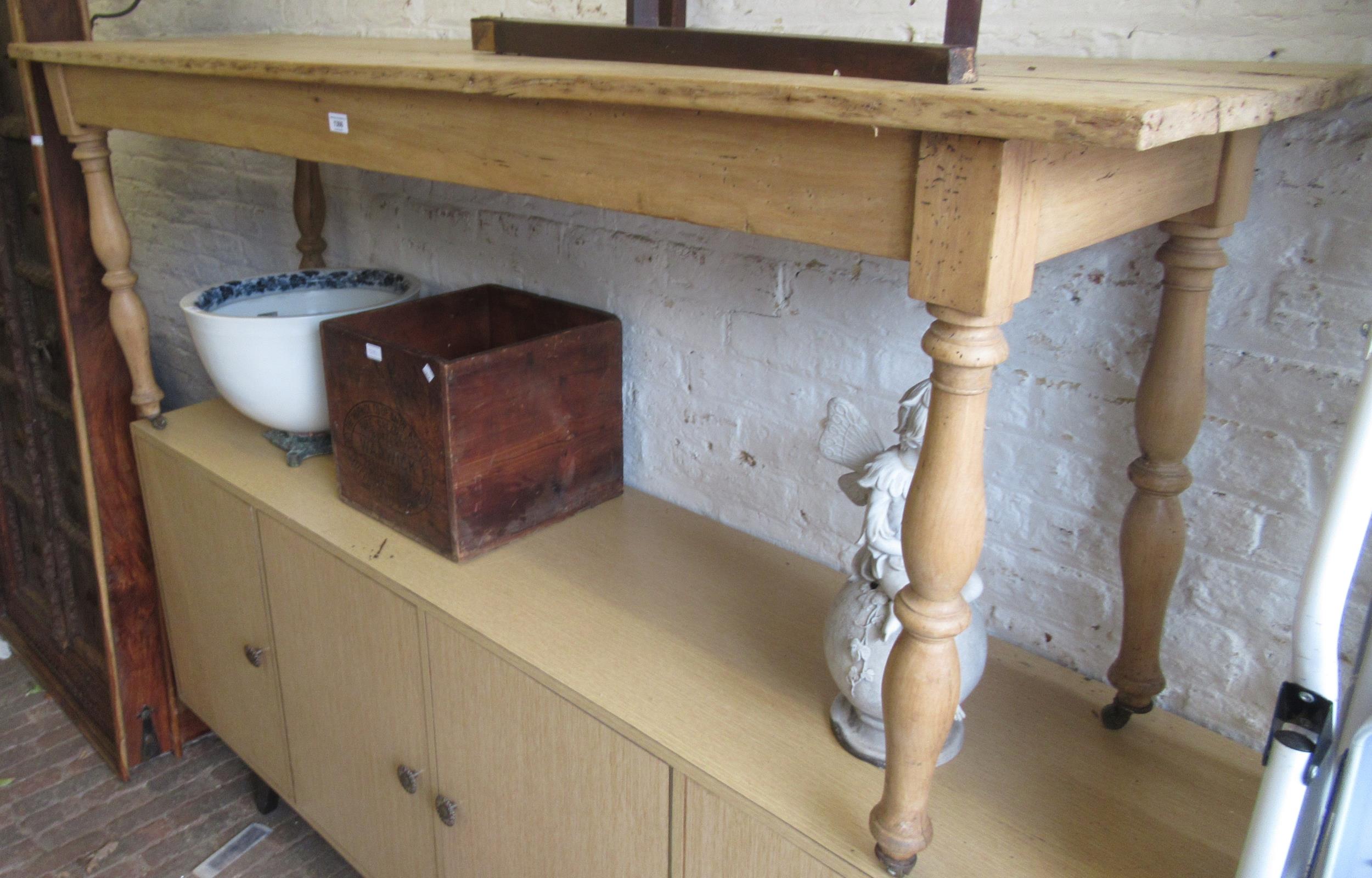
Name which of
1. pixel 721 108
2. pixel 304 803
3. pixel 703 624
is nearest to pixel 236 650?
pixel 304 803

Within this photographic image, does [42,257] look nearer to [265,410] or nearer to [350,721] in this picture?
[265,410]

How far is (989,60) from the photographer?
98 cm

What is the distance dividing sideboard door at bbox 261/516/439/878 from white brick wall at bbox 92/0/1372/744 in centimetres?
46

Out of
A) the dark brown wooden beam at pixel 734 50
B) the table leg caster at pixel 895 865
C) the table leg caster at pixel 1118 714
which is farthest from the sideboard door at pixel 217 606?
the table leg caster at pixel 1118 714

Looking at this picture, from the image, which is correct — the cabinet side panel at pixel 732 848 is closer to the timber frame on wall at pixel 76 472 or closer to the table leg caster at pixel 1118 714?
the table leg caster at pixel 1118 714

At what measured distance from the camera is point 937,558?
0.73m

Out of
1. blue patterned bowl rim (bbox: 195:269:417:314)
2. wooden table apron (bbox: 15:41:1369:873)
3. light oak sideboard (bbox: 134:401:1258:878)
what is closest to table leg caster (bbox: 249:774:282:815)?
light oak sideboard (bbox: 134:401:1258:878)

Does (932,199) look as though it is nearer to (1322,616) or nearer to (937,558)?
(937,558)

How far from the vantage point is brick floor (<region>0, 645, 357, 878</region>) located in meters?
1.80

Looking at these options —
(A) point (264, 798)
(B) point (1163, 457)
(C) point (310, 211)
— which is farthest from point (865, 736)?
(C) point (310, 211)

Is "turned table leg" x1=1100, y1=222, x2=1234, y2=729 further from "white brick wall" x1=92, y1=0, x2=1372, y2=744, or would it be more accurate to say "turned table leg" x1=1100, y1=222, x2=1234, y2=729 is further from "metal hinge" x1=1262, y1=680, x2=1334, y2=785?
"metal hinge" x1=1262, y1=680, x2=1334, y2=785

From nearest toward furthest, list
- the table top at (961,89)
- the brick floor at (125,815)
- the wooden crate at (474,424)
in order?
the table top at (961,89)
the wooden crate at (474,424)
the brick floor at (125,815)

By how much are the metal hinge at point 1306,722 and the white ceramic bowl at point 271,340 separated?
123cm

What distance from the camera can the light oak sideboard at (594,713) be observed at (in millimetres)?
953
